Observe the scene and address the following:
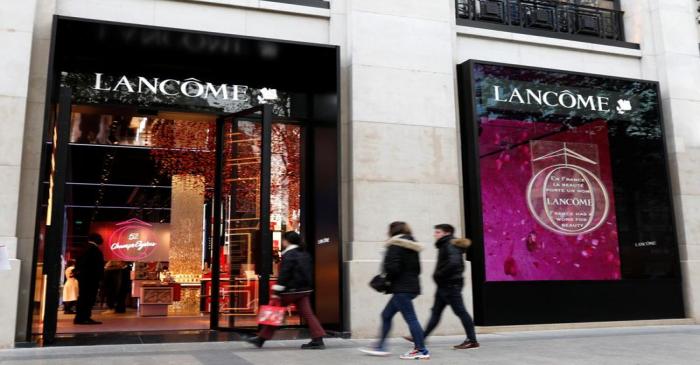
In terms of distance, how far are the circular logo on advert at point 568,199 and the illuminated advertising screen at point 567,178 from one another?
0.02 m

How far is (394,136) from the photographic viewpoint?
10.5 metres

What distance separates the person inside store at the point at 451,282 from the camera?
8133 mm

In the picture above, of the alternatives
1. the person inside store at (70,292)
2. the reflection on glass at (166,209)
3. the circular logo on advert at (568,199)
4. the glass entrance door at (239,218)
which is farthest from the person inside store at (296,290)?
the person inside store at (70,292)

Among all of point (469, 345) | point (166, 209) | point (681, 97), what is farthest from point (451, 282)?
point (166, 209)

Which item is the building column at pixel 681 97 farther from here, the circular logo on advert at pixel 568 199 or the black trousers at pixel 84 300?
the black trousers at pixel 84 300

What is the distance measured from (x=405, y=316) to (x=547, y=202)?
5228 millimetres

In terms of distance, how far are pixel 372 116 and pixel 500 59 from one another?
10.5ft

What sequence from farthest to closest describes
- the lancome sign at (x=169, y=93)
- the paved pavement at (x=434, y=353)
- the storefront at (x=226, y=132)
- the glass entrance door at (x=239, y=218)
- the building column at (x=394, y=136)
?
the glass entrance door at (x=239, y=218) < the lancome sign at (x=169, y=93) < the building column at (x=394, y=136) < the storefront at (x=226, y=132) < the paved pavement at (x=434, y=353)

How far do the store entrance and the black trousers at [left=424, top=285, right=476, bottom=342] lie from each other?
271 cm

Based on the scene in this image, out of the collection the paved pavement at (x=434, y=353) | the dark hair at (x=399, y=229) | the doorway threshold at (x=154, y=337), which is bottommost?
the paved pavement at (x=434, y=353)

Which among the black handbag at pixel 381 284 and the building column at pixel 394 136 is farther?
the building column at pixel 394 136

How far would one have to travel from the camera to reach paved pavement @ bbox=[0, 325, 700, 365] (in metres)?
7.12

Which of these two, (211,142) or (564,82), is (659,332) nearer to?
(564,82)

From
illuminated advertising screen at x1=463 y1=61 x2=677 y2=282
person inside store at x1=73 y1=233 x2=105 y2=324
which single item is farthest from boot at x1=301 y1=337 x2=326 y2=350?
person inside store at x1=73 y1=233 x2=105 y2=324
